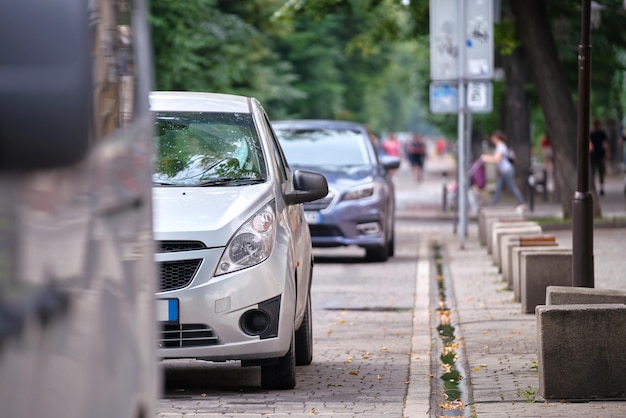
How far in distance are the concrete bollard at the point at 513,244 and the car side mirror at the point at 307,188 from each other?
5.79 metres

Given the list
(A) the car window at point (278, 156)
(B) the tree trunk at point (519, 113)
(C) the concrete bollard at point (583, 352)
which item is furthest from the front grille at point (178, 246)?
(B) the tree trunk at point (519, 113)

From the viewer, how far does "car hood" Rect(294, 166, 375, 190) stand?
60.2 feet

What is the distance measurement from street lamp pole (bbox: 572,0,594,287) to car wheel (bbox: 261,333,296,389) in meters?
3.02

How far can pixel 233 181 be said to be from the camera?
841 centimetres

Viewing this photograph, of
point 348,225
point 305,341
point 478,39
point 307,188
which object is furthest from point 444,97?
point 307,188

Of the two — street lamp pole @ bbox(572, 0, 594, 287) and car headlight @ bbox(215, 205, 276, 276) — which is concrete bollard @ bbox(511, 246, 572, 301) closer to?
street lamp pole @ bbox(572, 0, 594, 287)

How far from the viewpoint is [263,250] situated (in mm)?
7773

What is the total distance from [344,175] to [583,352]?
35.8ft

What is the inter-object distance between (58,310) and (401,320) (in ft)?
32.8

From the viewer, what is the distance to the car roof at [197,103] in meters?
8.78

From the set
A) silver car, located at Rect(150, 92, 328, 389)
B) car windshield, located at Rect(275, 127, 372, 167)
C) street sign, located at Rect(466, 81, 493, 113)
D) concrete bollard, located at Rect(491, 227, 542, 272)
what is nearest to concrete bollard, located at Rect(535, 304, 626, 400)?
silver car, located at Rect(150, 92, 328, 389)

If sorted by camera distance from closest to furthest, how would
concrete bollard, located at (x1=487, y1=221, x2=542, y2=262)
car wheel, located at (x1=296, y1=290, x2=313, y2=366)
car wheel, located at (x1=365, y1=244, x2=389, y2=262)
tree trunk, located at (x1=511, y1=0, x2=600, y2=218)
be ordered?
car wheel, located at (x1=296, y1=290, x2=313, y2=366), concrete bollard, located at (x1=487, y1=221, x2=542, y2=262), car wheel, located at (x1=365, y1=244, x2=389, y2=262), tree trunk, located at (x1=511, y1=0, x2=600, y2=218)

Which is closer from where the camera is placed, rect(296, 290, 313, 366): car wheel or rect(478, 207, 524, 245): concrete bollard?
rect(296, 290, 313, 366): car wheel

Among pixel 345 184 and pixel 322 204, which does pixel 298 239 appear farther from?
pixel 345 184
